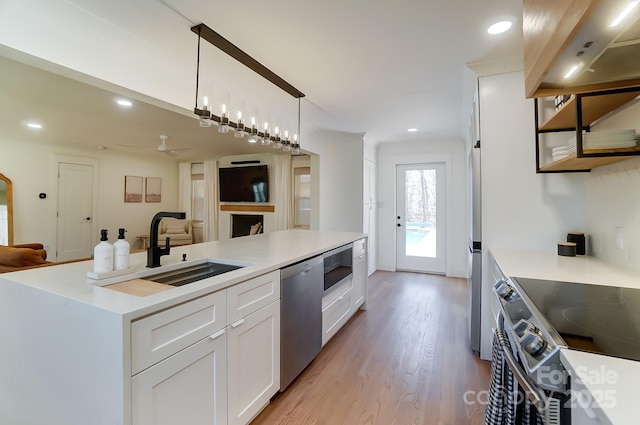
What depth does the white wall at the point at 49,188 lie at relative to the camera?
5.17 metres

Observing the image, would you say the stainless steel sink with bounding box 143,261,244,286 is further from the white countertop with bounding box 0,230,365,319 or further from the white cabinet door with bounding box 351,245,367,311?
the white cabinet door with bounding box 351,245,367,311

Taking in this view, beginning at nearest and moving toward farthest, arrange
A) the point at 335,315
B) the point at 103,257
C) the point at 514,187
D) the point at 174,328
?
the point at 174,328
the point at 103,257
the point at 514,187
the point at 335,315

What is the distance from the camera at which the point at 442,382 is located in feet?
6.87

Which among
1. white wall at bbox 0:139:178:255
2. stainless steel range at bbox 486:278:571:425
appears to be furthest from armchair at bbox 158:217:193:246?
stainless steel range at bbox 486:278:571:425

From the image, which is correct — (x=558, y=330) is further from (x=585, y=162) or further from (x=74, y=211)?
(x=74, y=211)

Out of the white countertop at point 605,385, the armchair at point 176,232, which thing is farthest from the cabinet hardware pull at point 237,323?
the armchair at point 176,232

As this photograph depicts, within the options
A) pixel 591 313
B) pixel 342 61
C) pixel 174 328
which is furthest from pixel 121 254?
pixel 342 61

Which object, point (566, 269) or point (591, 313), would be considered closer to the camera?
point (591, 313)

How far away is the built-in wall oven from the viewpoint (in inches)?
103

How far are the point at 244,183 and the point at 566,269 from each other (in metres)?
5.74

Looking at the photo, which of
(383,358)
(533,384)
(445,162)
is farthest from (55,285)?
(445,162)

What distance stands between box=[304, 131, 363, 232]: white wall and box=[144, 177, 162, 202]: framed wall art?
4735 millimetres

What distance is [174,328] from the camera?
3.80 ft

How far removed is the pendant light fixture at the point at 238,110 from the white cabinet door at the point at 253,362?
147 cm
